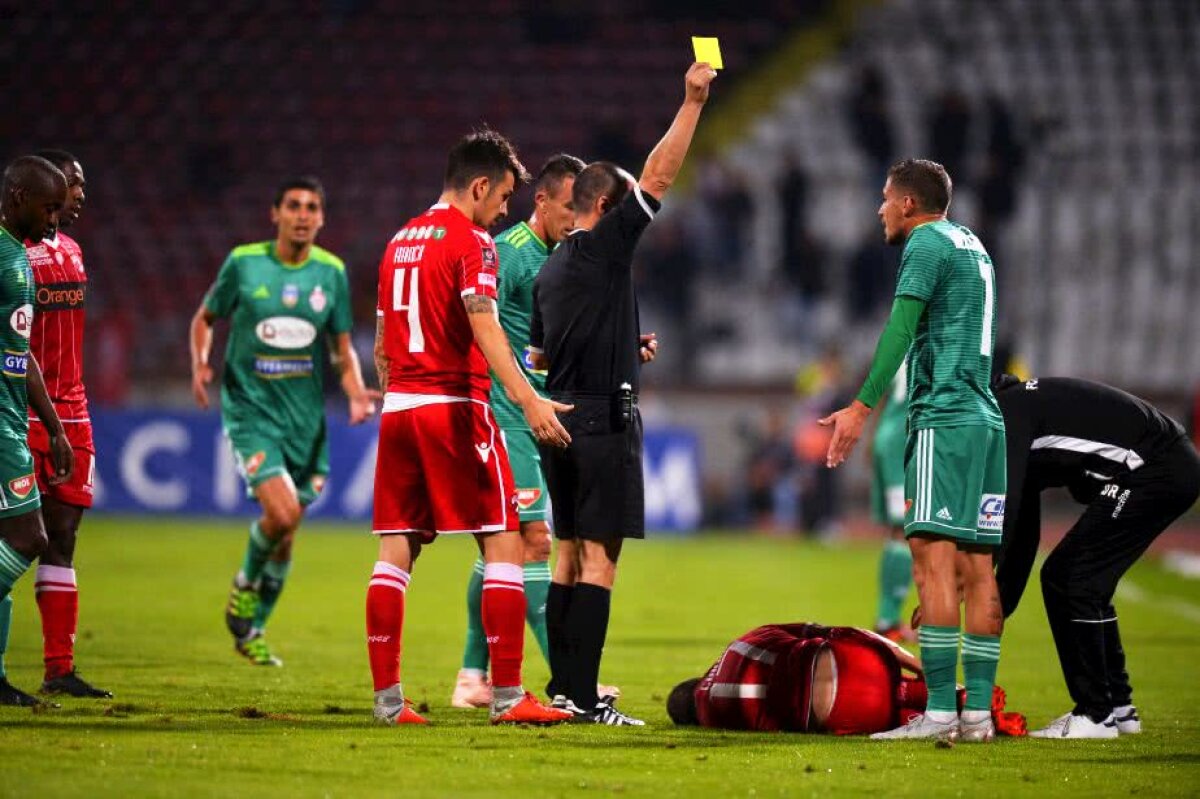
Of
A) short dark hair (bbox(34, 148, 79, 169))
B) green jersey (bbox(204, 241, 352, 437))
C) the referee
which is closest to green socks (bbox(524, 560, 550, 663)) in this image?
the referee

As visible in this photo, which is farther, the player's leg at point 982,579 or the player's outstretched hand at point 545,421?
the player's leg at point 982,579

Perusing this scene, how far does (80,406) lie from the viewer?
788 cm

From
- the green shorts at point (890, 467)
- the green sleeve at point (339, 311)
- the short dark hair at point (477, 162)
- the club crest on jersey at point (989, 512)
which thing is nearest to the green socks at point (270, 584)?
the green sleeve at point (339, 311)

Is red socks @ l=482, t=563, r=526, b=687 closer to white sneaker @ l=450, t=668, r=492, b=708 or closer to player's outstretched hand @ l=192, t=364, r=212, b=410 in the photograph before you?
white sneaker @ l=450, t=668, r=492, b=708

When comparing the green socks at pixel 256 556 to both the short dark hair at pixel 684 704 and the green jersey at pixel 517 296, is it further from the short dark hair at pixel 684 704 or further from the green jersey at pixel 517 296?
the short dark hair at pixel 684 704

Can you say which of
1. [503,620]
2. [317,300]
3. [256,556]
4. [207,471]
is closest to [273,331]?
[317,300]

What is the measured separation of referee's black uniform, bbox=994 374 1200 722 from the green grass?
0.41m

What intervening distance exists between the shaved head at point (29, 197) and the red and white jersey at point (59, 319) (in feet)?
1.06

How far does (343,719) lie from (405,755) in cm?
107

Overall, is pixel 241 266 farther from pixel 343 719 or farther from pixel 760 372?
pixel 760 372

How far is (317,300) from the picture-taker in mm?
10133

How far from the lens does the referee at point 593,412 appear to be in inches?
279

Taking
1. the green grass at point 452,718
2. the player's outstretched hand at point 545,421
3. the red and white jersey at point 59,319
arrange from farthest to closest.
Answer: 1. the red and white jersey at point 59,319
2. the player's outstretched hand at point 545,421
3. the green grass at point 452,718

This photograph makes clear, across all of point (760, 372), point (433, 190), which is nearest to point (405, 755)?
point (760, 372)
